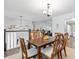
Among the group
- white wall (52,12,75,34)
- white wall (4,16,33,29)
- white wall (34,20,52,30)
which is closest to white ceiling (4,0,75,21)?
white wall (52,12,75,34)

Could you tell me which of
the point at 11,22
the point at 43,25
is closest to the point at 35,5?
the point at 11,22

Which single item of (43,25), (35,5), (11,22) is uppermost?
(35,5)

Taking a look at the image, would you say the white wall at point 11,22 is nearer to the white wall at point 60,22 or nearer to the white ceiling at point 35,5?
the white ceiling at point 35,5

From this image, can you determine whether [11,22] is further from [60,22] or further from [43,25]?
[60,22]

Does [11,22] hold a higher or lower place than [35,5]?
lower

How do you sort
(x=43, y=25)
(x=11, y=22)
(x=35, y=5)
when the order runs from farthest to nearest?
(x=43, y=25) < (x=11, y=22) < (x=35, y=5)

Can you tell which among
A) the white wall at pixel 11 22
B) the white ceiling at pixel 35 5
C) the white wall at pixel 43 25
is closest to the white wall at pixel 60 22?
the white ceiling at pixel 35 5

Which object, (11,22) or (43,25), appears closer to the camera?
(11,22)

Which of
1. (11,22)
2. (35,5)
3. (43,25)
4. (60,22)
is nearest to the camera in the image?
(35,5)

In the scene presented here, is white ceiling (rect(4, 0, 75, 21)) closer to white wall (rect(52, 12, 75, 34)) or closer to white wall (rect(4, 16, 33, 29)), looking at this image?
white wall (rect(52, 12, 75, 34))

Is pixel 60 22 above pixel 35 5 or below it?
below
